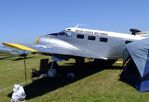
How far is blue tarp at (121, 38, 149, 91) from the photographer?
48.3 feet

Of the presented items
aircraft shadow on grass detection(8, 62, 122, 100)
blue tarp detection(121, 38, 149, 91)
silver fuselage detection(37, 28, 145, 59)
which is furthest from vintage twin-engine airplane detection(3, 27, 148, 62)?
blue tarp detection(121, 38, 149, 91)

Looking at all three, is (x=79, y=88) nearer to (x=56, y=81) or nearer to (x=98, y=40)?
(x=56, y=81)

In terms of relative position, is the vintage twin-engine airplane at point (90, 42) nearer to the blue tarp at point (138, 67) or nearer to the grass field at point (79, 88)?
the grass field at point (79, 88)

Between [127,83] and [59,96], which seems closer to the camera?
[59,96]

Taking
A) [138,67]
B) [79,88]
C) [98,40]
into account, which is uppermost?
[98,40]

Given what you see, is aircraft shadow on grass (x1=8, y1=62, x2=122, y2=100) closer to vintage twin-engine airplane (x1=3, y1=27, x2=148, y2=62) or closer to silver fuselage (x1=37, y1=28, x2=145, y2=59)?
vintage twin-engine airplane (x1=3, y1=27, x2=148, y2=62)

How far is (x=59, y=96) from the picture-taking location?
46.5 feet

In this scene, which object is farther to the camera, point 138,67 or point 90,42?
point 90,42

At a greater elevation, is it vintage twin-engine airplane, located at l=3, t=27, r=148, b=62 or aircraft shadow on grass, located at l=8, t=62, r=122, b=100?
vintage twin-engine airplane, located at l=3, t=27, r=148, b=62

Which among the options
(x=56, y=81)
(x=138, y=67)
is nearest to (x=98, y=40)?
(x=56, y=81)

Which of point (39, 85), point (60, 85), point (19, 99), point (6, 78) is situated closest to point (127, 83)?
point (60, 85)

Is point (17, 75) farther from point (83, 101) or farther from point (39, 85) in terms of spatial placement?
point (83, 101)

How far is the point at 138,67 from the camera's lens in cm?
1525

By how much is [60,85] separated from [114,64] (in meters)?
7.72
